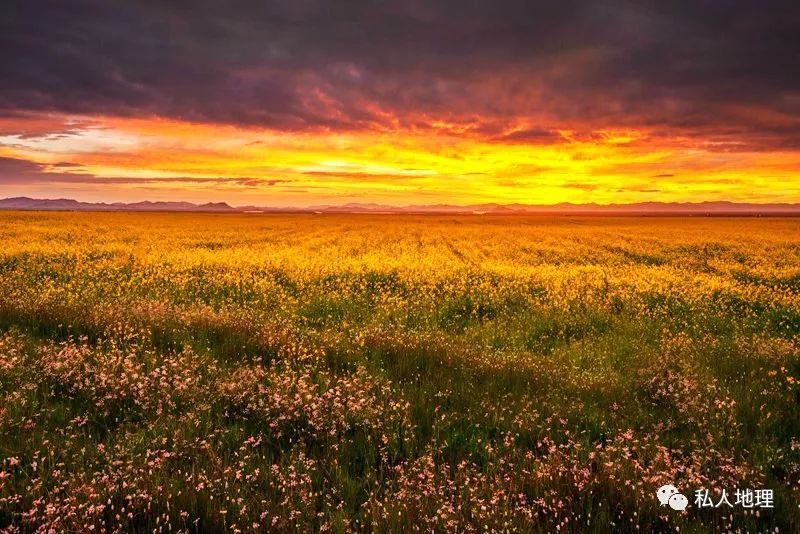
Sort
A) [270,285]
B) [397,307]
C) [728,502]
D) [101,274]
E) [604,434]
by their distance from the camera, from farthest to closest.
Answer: [101,274], [270,285], [397,307], [604,434], [728,502]

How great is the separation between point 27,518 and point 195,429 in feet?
5.11

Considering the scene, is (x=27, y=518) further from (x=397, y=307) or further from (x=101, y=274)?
(x=101, y=274)

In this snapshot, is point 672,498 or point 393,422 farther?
point 393,422

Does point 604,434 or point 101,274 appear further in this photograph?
point 101,274

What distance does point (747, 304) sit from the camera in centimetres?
1325

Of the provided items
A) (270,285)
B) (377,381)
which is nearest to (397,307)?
(270,285)

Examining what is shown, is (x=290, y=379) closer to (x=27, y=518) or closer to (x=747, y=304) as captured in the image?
(x=27, y=518)

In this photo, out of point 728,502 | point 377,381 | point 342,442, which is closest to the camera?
point 728,502

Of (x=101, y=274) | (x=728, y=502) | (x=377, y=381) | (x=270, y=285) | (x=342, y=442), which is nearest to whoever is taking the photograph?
(x=728, y=502)

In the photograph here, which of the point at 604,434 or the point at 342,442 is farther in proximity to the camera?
the point at 604,434

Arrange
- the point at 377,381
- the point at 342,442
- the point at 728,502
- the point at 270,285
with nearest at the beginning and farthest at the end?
1. the point at 728,502
2. the point at 342,442
3. the point at 377,381
4. the point at 270,285

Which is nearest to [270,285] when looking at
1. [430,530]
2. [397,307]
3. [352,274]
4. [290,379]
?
[352,274]

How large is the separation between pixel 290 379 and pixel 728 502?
14.7 feet

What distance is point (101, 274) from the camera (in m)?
17.1
